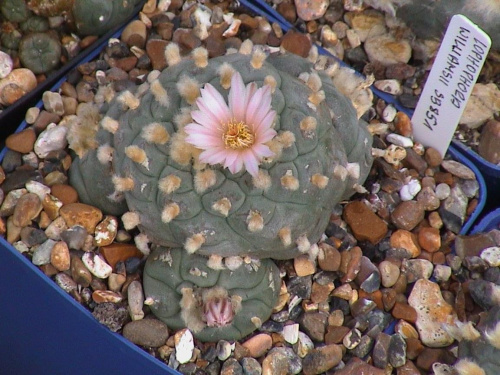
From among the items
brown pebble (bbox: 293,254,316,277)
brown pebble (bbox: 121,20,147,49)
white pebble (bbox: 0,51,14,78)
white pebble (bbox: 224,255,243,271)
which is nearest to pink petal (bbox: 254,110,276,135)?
white pebble (bbox: 224,255,243,271)

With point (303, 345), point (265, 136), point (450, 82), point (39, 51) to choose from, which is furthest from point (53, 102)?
point (450, 82)

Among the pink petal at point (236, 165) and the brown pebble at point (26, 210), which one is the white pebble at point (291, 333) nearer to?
the pink petal at point (236, 165)

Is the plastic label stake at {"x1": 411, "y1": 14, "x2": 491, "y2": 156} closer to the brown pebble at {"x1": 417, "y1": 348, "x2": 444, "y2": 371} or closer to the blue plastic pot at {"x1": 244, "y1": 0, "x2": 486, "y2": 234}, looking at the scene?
the blue plastic pot at {"x1": 244, "y1": 0, "x2": 486, "y2": 234}

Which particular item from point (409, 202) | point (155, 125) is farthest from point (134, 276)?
point (409, 202)

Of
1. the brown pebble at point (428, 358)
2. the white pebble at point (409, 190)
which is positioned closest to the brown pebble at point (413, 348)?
the brown pebble at point (428, 358)

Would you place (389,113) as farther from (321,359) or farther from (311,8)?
(321,359)

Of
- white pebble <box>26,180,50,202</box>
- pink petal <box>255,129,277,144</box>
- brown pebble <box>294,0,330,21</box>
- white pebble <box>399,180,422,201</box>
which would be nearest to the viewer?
pink petal <box>255,129,277,144</box>
